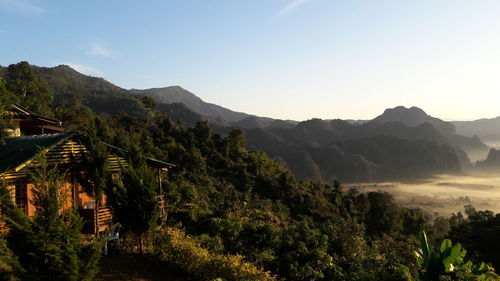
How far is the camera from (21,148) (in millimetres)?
13680

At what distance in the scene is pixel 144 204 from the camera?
38.5 ft

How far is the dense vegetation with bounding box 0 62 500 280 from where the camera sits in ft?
39.0

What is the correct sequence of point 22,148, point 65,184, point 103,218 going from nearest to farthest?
1. point 22,148
2. point 65,184
3. point 103,218

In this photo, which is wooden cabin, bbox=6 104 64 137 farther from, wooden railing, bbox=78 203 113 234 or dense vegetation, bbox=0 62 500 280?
wooden railing, bbox=78 203 113 234

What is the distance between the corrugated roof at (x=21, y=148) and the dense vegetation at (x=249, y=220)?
1.34m

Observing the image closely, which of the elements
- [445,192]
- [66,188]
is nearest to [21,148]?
→ [66,188]

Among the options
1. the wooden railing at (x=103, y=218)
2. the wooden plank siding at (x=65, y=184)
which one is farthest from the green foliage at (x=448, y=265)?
the wooden railing at (x=103, y=218)

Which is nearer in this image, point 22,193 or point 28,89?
point 22,193

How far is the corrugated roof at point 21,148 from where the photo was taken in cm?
1208

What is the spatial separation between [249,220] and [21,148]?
1853cm

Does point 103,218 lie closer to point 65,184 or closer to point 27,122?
point 65,184

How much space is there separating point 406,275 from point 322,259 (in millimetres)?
9098

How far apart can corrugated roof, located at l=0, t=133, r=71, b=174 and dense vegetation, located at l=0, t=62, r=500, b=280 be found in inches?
52.6

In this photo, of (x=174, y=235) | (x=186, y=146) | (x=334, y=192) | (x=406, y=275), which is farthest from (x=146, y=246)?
(x=334, y=192)
